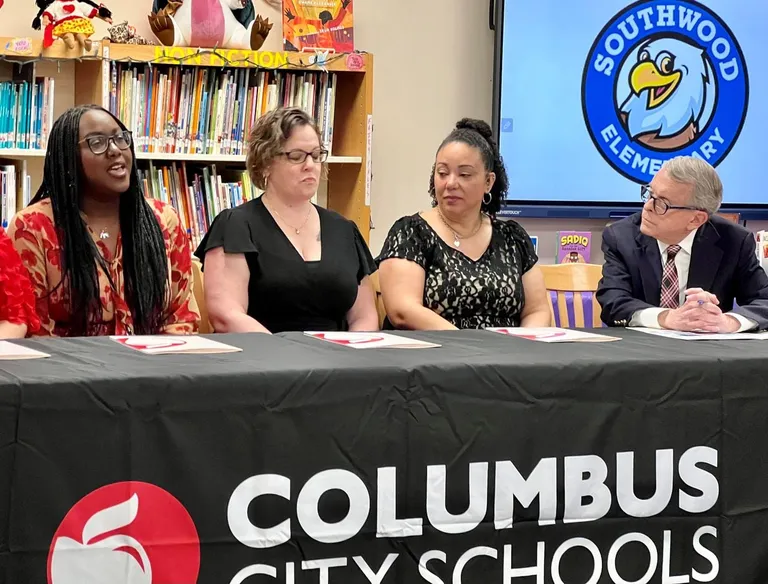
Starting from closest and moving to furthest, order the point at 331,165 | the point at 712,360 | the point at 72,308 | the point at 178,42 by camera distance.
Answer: the point at 712,360
the point at 72,308
the point at 178,42
the point at 331,165

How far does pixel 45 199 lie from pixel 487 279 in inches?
45.4

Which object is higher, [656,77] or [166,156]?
[656,77]

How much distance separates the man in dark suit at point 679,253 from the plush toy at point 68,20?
179 centimetres

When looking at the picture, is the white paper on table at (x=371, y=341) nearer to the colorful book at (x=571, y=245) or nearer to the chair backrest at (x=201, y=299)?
the chair backrest at (x=201, y=299)

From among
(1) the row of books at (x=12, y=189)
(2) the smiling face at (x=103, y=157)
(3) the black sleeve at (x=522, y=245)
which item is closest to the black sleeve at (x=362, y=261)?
(3) the black sleeve at (x=522, y=245)

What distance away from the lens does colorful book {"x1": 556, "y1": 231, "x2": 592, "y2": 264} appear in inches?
169

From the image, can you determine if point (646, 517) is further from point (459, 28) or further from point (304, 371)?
point (459, 28)

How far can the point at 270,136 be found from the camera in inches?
109

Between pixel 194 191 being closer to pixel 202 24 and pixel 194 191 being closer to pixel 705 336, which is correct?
pixel 202 24

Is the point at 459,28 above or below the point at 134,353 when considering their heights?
above

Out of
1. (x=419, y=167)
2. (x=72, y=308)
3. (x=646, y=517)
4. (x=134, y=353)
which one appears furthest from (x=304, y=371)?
(x=419, y=167)

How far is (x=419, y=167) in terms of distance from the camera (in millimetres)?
4137

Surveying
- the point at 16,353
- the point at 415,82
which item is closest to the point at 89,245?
the point at 16,353

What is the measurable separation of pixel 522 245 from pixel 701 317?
762mm
